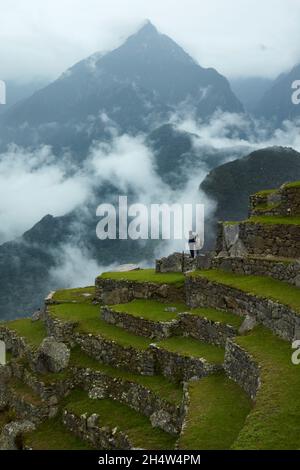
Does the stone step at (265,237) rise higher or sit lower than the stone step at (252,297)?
higher

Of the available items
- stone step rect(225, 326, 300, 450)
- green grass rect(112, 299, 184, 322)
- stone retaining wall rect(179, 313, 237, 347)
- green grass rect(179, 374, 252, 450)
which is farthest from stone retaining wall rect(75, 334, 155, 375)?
stone step rect(225, 326, 300, 450)

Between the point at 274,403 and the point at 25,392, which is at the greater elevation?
the point at 274,403

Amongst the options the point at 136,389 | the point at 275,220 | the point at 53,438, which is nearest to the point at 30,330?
the point at 53,438

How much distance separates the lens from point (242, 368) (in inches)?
550

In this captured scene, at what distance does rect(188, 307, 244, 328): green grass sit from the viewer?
667 inches

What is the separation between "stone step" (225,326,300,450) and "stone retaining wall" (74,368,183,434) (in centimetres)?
201

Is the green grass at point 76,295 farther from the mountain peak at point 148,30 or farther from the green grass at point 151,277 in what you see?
the mountain peak at point 148,30

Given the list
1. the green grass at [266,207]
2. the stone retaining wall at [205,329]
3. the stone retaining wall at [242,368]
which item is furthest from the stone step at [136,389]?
the green grass at [266,207]

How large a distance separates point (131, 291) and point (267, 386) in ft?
39.6

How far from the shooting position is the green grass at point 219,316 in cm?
1695

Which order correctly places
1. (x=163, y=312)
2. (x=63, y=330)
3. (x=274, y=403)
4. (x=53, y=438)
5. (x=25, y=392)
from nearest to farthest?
(x=274, y=403)
(x=53, y=438)
(x=25, y=392)
(x=163, y=312)
(x=63, y=330)

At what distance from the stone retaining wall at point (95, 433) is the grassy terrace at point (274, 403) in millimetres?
4244

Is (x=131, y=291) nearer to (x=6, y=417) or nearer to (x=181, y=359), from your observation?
(x=6, y=417)

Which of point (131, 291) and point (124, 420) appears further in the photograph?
point (131, 291)
